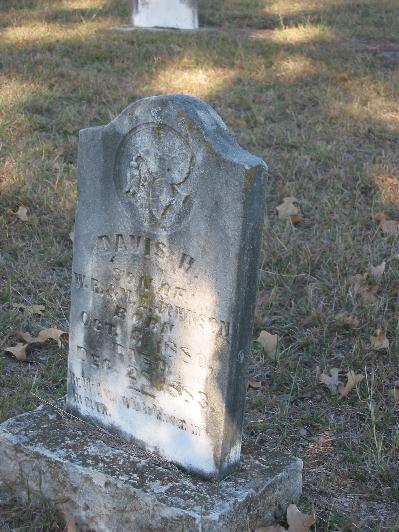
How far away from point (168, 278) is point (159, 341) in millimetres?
199

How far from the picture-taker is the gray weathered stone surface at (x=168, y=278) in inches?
93.3

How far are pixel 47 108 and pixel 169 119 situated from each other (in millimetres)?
3928

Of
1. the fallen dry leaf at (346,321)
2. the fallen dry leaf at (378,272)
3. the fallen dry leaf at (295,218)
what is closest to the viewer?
the fallen dry leaf at (346,321)

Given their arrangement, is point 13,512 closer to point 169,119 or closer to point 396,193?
point 169,119

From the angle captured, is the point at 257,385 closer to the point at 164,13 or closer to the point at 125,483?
the point at 125,483

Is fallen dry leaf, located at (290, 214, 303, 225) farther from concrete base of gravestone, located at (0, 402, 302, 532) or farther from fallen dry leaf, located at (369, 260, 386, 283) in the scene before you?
concrete base of gravestone, located at (0, 402, 302, 532)

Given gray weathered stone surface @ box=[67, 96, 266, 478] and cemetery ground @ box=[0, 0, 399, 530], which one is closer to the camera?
gray weathered stone surface @ box=[67, 96, 266, 478]

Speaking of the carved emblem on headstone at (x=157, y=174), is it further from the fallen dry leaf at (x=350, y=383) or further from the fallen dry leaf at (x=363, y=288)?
the fallen dry leaf at (x=363, y=288)

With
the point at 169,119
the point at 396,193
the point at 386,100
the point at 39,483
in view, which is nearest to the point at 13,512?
the point at 39,483

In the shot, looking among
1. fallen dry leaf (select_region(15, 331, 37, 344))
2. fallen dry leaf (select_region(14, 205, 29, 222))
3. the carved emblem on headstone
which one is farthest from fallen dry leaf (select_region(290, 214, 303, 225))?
the carved emblem on headstone

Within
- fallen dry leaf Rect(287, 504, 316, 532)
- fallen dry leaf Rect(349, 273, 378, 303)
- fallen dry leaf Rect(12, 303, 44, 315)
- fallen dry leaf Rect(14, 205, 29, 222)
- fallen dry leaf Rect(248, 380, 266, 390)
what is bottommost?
fallen dry leaf Rect(248, 380, 266, 390)

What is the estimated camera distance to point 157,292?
2.58 metres

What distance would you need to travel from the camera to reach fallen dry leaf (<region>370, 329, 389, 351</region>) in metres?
3.61

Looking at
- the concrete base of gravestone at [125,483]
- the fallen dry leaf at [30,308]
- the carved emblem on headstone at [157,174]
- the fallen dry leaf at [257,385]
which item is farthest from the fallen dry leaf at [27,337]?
the carved emblem on headstone at [157,174]
